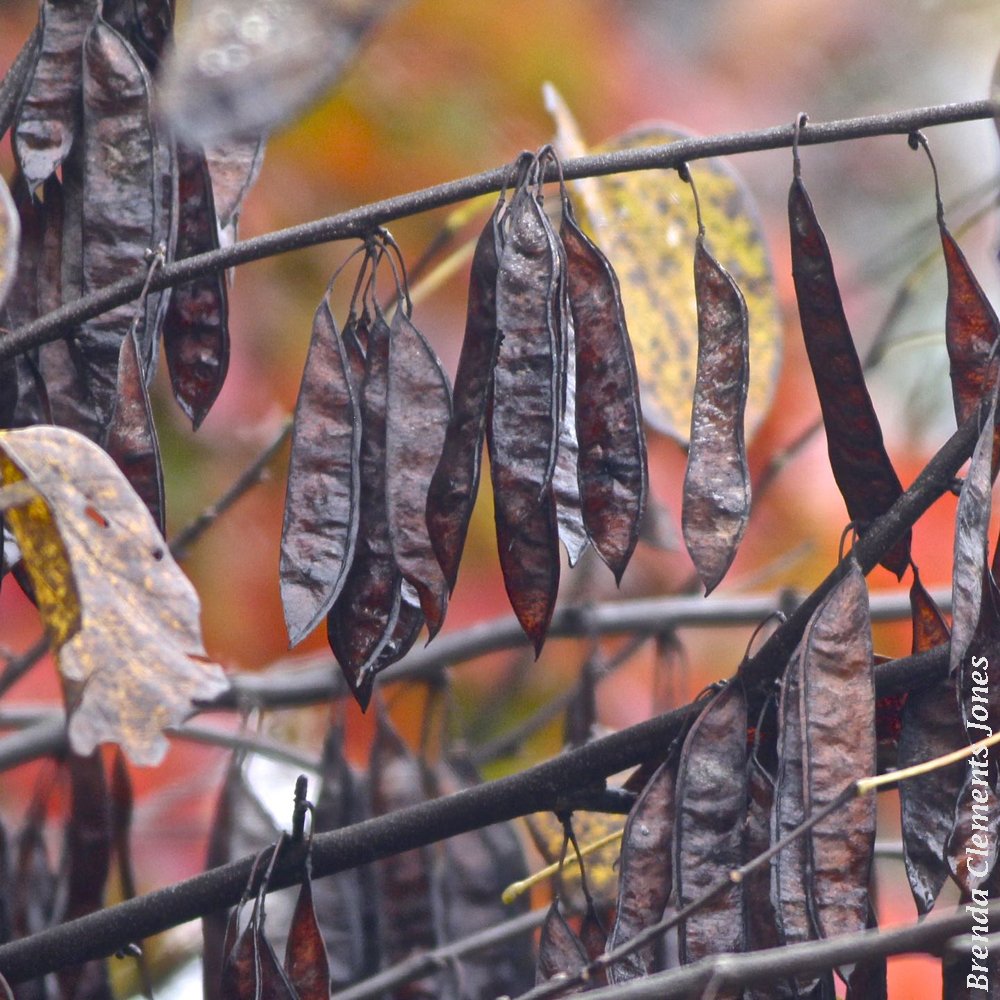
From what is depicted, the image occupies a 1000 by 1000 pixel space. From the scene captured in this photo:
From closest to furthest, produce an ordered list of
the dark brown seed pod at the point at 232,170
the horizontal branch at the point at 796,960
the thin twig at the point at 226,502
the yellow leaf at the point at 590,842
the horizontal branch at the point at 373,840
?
the horizontal branch at the point at 796,960
the horizontal branch at the point at 373,840
the dark brown seed pod at the point at 232,170
the yellow leaf at the point at 590,842
the thin twig at the point at 226,502

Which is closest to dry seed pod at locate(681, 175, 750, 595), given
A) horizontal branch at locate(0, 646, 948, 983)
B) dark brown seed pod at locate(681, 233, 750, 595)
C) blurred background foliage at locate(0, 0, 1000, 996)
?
dark brown seed pod at locate(681, 233, 750, 595)

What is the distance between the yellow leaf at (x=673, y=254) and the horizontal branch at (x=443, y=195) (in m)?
0.52

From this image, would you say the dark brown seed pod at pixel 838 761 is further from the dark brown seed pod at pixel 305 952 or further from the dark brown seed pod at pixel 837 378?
the dark brown seed pod at pixel 305 952

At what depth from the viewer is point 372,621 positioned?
0.81 metres

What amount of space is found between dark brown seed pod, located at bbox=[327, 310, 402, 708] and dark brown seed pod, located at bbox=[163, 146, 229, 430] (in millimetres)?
126

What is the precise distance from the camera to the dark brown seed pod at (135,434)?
767 mm

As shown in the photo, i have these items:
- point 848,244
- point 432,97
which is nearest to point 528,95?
point 432,97

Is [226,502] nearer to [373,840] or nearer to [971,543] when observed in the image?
[373,840]

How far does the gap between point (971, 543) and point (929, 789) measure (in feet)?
0.57

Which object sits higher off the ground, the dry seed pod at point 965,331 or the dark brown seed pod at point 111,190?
the dark brown seed pod at point 111,190

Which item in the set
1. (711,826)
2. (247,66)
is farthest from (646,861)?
(247,66)

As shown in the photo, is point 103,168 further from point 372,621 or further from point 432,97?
point 432,97

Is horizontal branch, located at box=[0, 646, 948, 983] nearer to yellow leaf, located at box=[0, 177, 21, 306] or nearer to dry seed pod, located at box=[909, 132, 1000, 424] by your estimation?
dry seed pod, located at box=[909, 132, 1000, 424]

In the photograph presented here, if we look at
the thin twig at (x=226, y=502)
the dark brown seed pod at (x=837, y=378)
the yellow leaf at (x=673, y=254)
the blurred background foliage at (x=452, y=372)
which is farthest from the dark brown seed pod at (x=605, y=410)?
the blurred background foliage at (x=452, y=372)
